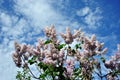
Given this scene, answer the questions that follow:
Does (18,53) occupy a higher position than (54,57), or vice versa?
(18,53)

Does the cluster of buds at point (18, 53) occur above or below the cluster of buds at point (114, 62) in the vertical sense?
above

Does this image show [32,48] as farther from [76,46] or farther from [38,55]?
[76,46]

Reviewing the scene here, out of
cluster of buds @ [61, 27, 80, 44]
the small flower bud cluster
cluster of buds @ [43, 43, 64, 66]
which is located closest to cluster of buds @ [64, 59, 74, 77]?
cluster of buds @ [43, 43, 64, 66]

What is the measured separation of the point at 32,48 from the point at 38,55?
0.34 metres

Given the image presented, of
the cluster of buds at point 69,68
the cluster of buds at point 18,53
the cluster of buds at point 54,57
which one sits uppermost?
the cluster of buds at point 18,53

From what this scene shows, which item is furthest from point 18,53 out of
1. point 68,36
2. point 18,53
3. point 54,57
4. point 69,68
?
point 69,68

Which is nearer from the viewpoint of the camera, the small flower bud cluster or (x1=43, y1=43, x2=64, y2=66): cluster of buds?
(x1=43, y1=43, x2=64, y2=66): cluster of buds

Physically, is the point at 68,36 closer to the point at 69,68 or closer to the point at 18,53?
the point at 18,53

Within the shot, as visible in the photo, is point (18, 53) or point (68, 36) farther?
point (18, 53)

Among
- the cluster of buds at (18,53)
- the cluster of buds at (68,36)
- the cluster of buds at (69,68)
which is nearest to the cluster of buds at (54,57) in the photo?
the cluster of buds at (69,68)

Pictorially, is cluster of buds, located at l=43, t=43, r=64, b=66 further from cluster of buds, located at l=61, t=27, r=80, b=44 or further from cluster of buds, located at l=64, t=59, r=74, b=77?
cluster of buds, located at l=61, t=27, r=80, b=44

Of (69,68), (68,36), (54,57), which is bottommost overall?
(69,68)

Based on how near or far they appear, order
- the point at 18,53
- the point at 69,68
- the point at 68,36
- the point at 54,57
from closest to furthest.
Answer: the point at 69,68, the point at 54,57, the point at 68,36, the point at 18,53

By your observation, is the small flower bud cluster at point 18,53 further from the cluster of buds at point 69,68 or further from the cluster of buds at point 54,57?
the cluster of buds at point 69,68
